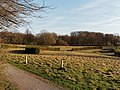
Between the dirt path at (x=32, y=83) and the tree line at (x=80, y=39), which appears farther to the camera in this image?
the tree line at (x=80, y=39)

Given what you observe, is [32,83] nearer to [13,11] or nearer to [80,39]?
[13,11]

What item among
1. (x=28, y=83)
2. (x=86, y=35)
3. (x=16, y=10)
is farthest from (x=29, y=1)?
(x=86, y=35)

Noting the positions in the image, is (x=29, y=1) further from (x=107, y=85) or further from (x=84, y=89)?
(x=107, y=85)

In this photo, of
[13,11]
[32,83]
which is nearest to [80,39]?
[32,83]

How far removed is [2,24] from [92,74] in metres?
13.4

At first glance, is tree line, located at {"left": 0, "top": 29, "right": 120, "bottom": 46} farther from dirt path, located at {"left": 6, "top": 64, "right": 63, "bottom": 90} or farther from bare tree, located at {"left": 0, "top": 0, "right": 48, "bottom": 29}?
bare tree, located at {"left": 0, "top": 0, "right": 48, "bottom": 29}

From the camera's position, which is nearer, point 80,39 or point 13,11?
point 13,11

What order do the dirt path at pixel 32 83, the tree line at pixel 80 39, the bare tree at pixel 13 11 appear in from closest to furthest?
the bare tree at pixel 13 11 < the dirt path at pixel 32 83 < the tree line at pixel 80 39

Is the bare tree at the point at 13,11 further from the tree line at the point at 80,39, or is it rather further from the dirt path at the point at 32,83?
the tree line at the point at 80,39

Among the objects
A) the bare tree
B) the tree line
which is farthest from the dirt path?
the tree line

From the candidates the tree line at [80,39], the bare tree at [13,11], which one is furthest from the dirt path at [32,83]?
the tree line at [80,39]

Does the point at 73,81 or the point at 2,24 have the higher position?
the point at 2,24

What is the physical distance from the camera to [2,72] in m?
9.04

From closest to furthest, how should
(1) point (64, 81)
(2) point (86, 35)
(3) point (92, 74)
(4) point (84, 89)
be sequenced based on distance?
Answer: (4) point (84, 89), (1) point (64, 81), (3) point (92, 74), (2) point (86, 35)
